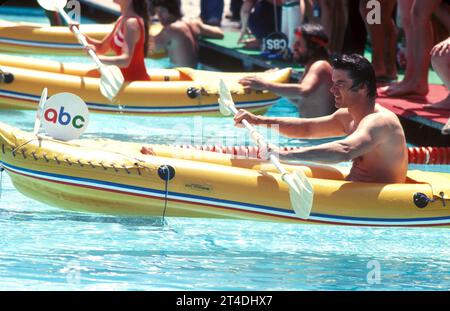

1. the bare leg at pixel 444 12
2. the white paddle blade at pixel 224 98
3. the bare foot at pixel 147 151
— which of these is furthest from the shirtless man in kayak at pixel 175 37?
the bare foot at pixel 147 151

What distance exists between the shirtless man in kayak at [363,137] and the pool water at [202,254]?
0.43 m

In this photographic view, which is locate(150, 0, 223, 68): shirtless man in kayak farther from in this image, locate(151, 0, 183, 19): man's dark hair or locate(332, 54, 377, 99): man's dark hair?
locate(332, 54, 377, 99): man's dark hair

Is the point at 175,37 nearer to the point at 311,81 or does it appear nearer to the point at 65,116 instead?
the point at 311,81

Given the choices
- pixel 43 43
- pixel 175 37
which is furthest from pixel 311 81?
pixel 43 43

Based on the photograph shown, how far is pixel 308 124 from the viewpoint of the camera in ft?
20.8

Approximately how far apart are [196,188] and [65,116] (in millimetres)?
834

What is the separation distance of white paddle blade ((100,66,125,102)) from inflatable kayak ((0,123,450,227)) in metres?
1.86

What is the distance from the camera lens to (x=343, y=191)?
5.93 metres

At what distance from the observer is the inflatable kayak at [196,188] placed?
19.5ft

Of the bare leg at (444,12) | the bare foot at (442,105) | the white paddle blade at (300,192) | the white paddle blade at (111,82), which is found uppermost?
the bare leg at (444,12)

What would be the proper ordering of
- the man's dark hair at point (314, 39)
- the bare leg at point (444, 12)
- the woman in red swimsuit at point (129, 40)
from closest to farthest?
the man's dark hair at point (314, 39), the woman in red swimsuit at point (129, 40), the bare leg at point (444, 12)

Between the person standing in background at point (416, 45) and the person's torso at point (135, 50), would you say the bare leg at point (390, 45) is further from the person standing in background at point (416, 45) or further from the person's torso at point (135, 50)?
the person's torso at point (135, 50)

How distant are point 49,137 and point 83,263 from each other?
886mm

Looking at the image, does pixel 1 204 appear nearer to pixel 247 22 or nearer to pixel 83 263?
pixel 83 263
